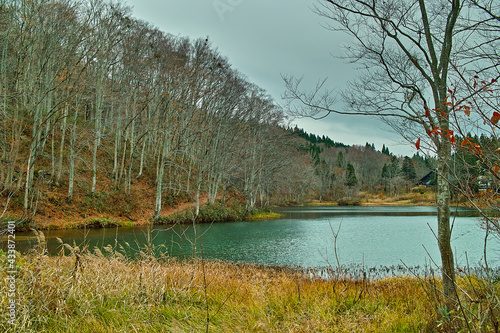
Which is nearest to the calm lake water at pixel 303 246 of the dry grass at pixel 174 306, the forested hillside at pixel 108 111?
the forested hillside at pixel 108 111

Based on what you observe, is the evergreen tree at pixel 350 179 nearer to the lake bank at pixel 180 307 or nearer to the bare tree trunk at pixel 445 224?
the lake bank at pixel 180 307

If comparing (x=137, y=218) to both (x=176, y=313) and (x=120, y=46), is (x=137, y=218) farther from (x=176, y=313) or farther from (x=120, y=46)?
(x=176, y=313)

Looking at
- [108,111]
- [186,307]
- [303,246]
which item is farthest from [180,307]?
[108,111]

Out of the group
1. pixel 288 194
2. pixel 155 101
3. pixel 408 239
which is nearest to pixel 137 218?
pixel 155 101

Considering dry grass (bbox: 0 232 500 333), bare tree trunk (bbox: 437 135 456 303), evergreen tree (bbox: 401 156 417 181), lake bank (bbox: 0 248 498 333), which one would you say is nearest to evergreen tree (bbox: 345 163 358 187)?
evergreen tree (bbox: 401 156 417 181)

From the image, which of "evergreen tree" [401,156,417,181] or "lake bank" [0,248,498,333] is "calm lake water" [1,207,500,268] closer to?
"lake bank" [0,248,498,333]

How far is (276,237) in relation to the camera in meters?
17.3

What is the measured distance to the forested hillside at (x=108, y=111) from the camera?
46.8ft

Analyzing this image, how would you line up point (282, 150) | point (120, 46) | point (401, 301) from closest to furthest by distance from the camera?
point (401, 301) → point (120, 46) → point (282, 150)

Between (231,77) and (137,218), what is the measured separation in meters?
13.1

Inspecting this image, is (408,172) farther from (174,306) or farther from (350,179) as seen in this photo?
(174,306)

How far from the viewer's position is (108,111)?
2778cm

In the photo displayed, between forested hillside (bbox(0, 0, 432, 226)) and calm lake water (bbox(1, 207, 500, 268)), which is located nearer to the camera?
calm lake water (bbox(1, 207, 500, 268))

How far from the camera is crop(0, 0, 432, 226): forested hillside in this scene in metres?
14.3
